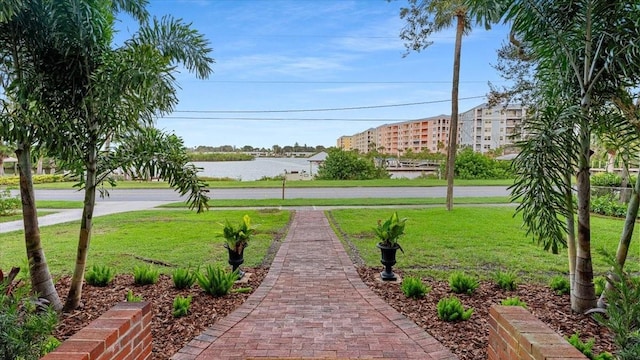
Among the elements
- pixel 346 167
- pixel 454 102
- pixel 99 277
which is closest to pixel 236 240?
pixel 99 277

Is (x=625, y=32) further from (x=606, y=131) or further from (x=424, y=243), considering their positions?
(x=424, y=243)

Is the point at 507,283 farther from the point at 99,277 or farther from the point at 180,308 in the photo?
the point at 99,277

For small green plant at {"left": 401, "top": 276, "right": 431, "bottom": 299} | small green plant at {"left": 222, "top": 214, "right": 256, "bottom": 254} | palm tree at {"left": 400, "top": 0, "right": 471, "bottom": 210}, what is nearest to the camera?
Answer: small green plant at {"left": 401, "top": 276, "right": 431, "bottom": 299}

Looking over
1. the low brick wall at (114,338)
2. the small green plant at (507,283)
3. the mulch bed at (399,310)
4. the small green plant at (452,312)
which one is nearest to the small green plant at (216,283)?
the mulch bed at (399,310)

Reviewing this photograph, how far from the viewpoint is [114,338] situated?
1909mm

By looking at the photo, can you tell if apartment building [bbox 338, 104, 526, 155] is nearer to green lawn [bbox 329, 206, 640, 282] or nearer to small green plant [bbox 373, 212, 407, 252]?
green lawn [bbox 329, 206, 640, 282]

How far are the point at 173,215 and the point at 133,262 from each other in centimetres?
532

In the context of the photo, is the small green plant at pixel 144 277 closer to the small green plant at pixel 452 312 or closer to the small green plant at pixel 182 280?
the small green plant at pixel 182 280

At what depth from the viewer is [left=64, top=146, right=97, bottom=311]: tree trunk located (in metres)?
3.35

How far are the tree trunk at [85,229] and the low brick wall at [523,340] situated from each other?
3.63m

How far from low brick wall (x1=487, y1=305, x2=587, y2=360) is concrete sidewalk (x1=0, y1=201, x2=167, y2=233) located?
10.4 m

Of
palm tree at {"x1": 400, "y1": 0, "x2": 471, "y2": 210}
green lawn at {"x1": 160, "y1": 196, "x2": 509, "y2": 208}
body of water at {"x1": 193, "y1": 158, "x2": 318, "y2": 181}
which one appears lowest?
green lawn at {"x1": 160, "y1": 196, "x2": 509, "y2": 208}

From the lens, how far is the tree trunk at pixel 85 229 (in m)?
3.35

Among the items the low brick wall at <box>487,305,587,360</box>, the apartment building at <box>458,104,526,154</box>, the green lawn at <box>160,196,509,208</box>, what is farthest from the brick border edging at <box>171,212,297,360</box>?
the apartment building at <box>458,104,526,154</box>
